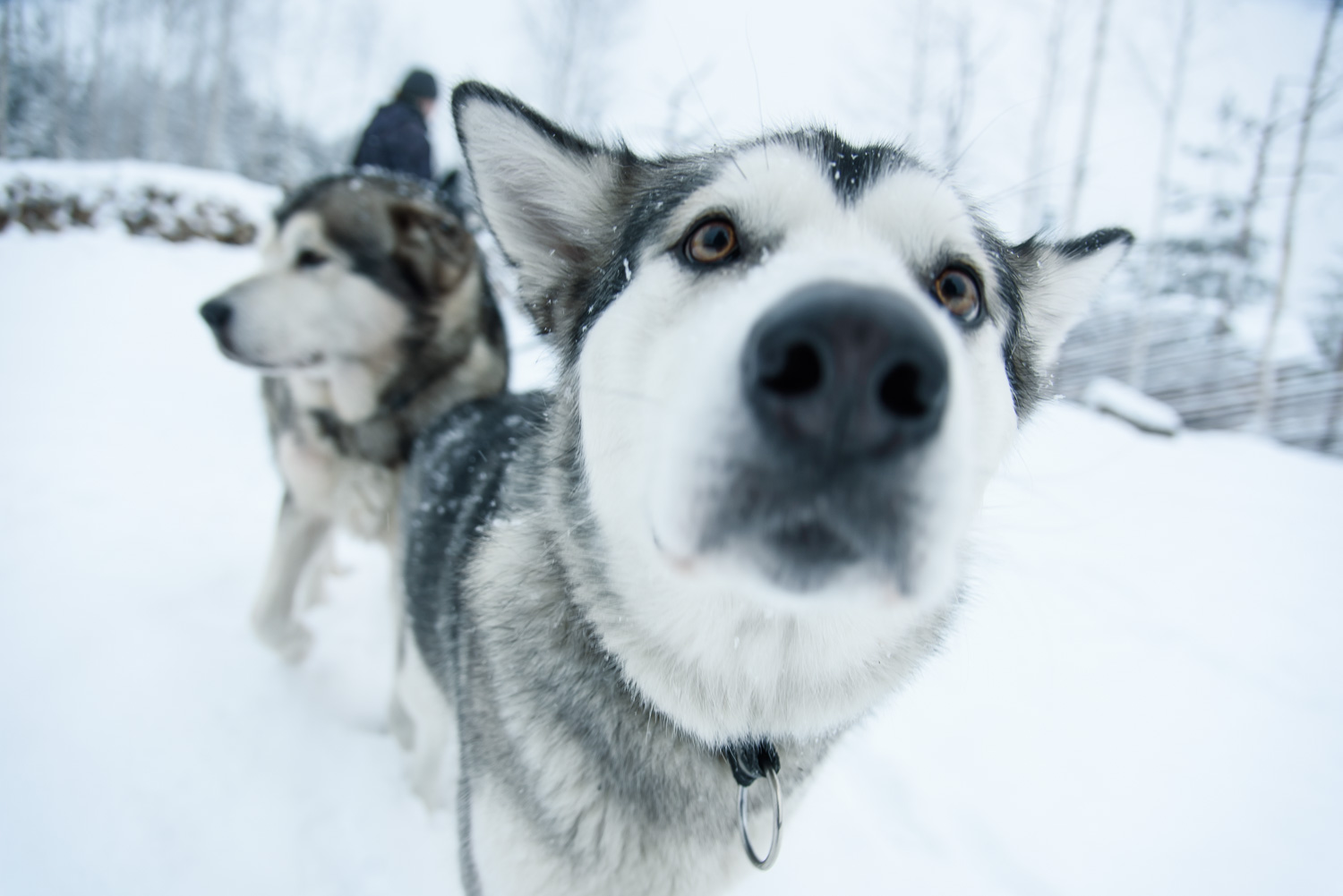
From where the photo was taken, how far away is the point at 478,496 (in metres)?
2.14

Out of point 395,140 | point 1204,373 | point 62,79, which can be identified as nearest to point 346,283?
point 395,140

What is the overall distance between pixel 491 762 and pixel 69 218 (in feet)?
45.2

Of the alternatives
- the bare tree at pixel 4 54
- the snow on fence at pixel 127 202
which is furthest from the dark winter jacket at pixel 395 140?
the bare tree at pixel 4 54

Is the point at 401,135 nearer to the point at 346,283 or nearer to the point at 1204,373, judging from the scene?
the point at 346,283

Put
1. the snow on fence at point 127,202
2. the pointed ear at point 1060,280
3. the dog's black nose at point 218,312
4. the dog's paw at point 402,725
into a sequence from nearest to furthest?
the pointed ear at point 1060,280 < the dog's black nose at point 218,312 < the dog's paw at point 402,725 < the snow on fence at point 127,202

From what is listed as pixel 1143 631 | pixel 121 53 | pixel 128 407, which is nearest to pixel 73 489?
pixel 128 407

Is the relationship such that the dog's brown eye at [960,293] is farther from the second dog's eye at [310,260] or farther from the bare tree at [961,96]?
the bare tree at [961,96]

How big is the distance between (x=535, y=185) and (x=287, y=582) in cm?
Result: 235

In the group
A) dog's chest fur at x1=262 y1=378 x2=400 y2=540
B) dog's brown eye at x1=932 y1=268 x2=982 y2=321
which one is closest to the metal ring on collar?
dog's brown eye at x1=932 y1=268 x2=982 y2=321

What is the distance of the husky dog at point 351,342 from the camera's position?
2.62 metres

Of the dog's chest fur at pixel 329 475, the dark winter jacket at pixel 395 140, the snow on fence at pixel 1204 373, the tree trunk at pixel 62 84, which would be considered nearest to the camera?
the dog's chest fur at pixel 329 475

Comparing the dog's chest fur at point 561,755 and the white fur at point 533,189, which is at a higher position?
the white fur at point 533,189

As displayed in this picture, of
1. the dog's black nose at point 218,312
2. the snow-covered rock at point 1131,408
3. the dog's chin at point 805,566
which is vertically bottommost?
the snow-covered rock at point 1131,408

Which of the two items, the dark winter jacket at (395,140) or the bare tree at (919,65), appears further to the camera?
the bare tree at (919,65)
